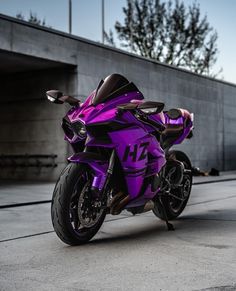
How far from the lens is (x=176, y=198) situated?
650 centimetres

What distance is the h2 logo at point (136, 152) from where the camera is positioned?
17.0 ft

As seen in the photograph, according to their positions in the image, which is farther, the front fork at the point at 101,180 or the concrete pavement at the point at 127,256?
the front fork at the point at 101,180

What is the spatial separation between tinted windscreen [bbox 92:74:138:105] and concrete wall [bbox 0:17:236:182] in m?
8.32

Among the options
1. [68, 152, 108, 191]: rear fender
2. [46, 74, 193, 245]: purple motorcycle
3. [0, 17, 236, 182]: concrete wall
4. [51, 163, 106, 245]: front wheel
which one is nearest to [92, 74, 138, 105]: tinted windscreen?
[46, 74, 193, 245]: purple motorcycle

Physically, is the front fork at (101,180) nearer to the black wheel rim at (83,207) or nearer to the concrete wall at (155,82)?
the black wheel rim at (83,207)

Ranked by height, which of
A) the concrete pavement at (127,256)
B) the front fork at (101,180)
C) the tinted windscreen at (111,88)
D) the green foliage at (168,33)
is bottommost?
the concrete pavement at (127,256)

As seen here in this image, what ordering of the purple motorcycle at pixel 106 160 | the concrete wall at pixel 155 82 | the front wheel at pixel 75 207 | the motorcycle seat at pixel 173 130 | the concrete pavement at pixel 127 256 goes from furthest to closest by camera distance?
the concrete wall at pixel 155 82 → the motorcycle seat at pixel 173 130 → the purple motorcycle at pixel 106 160 → the front wheel at pixel 75 207 → the concrete pavement at pixel 127 256

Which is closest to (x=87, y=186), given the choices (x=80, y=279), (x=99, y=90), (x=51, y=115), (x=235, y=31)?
(x=99, y=90)

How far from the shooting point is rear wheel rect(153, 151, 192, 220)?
6.36 meters

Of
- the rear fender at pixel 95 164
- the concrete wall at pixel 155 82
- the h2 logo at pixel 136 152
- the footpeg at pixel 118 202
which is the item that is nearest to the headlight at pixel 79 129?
the rear fender at pixel 95 164

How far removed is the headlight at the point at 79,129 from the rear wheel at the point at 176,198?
63.5 inches

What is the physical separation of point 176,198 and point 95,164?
1.86 metres

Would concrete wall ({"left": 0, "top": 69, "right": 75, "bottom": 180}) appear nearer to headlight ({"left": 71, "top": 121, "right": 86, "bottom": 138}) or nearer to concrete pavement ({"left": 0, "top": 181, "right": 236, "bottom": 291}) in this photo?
concrete pavement ({"left": 0, "top": 181, "right": 236, "bottom": 291})

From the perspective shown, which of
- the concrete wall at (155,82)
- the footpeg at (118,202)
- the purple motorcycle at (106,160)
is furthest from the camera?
the concrete wall at (155,82)
